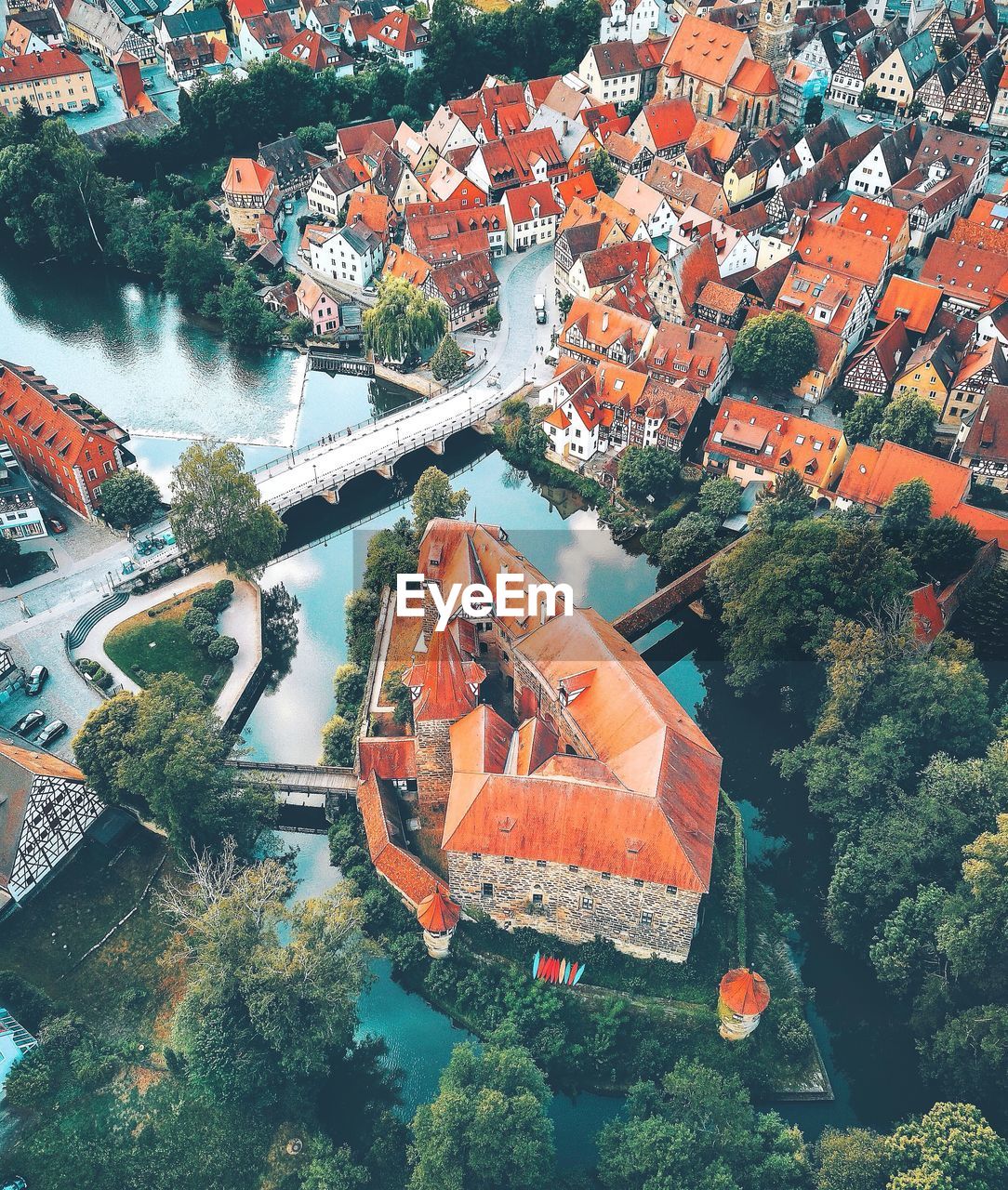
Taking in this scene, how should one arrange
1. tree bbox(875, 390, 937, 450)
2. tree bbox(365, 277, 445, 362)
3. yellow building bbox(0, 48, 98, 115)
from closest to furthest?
tree bbox(875, 390, 937, 450)
tree bbox(365, 277, 445, 362)
yellow building bbox(0, 48, 98, 115)

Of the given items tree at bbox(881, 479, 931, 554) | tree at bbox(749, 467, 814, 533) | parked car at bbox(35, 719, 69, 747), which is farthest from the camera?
tree at bbox(749, 467, 814, 533)

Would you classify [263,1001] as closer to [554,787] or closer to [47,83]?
[554,787]

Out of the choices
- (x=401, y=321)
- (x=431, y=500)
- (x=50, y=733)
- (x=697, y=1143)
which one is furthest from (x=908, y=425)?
(x=50, y=733)

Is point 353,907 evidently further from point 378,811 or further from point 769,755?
point 769,755

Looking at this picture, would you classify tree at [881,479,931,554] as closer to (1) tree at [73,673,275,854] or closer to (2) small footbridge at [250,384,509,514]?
(2) small footbridge at [250,384,509,514]

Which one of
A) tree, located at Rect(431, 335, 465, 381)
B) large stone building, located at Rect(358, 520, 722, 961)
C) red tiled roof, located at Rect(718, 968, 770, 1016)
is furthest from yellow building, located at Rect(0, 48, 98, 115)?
red tiled roof, located at Rect(718, 968, 770, 1016)

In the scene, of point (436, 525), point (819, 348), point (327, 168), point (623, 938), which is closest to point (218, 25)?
point (327, 168)
